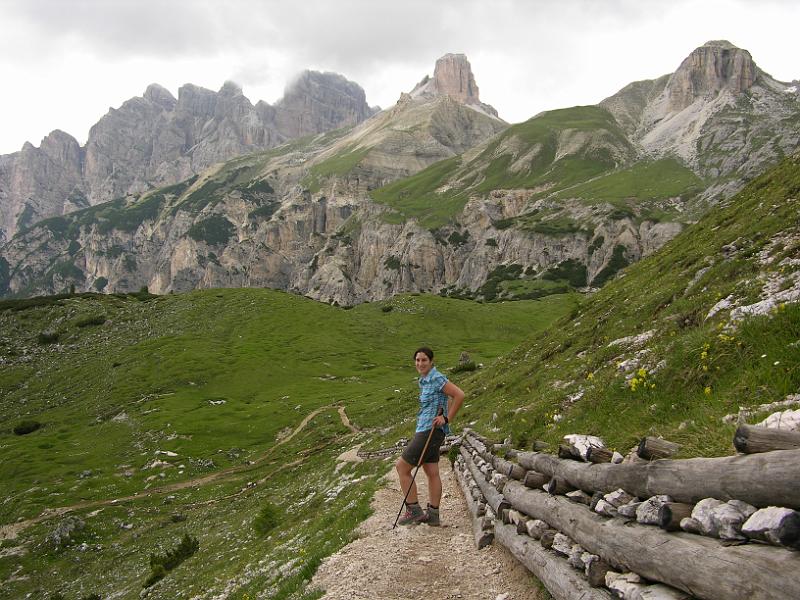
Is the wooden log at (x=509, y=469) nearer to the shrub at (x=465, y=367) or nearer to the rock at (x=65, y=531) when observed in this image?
the rock at (x=65, y=531)

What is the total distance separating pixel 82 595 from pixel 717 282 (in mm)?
35066

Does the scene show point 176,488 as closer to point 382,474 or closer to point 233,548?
point 233,548

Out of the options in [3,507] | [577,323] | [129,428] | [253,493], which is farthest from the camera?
[129,428]

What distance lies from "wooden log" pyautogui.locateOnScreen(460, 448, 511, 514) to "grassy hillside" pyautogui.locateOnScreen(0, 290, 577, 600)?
439 centimetres

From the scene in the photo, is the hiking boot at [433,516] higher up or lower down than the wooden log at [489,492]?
lower down

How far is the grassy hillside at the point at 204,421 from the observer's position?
25.8 m

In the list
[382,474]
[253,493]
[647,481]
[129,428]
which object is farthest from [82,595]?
[129,428]

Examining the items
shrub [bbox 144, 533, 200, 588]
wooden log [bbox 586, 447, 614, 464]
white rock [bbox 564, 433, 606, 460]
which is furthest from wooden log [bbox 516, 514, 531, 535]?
shrub [bbox 144, 533, 200, 588]

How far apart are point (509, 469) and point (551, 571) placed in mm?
5584

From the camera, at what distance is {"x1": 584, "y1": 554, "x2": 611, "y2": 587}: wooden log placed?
7047 millimetres

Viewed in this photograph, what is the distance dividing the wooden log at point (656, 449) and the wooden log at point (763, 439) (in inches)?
64.2

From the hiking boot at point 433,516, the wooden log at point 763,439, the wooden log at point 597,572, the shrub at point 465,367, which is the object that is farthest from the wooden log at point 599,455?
the shrub at point 465,367

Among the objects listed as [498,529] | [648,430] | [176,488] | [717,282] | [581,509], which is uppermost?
[717,282]

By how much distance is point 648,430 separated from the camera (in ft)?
35.6
